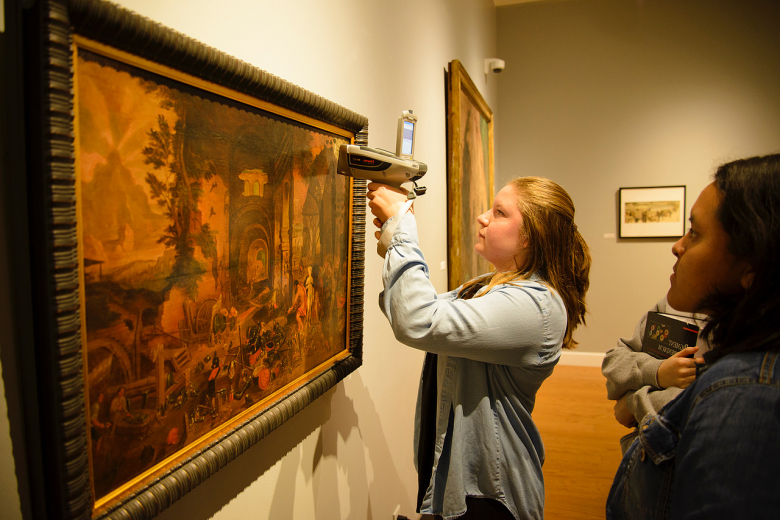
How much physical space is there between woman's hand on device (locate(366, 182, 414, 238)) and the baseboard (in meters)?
4.90

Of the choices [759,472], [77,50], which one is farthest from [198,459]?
[759,472]

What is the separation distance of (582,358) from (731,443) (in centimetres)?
531

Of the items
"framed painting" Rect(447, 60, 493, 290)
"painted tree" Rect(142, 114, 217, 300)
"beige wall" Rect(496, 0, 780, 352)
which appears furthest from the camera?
"beige wall" Rect(496, 0, 780, 352)

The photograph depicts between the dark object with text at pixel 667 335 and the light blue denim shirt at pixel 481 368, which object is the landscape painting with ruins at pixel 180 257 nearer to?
the light blue denim shirt at pixel 481 368

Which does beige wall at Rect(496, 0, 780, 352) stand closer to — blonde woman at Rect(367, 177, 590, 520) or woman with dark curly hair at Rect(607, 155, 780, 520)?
blonde woman at Rect(367, 177, 590, 520)

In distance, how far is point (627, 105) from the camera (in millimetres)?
5281

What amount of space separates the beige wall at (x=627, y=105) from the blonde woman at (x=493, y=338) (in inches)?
173

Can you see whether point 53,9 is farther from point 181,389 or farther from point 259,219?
point 181,389

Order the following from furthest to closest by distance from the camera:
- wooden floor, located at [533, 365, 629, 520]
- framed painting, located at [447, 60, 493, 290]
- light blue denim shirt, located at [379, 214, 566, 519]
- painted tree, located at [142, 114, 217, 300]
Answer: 1. wooden floor, located at [533, 365, 629, 520]
2. framed painting, located at [447, 60, 493, 290]
3. light blue denim shirt, located at [379, 214, 566, 519]
4. painted tree, located at [142, 114, 217, 300]

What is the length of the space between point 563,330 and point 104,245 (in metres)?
1.10

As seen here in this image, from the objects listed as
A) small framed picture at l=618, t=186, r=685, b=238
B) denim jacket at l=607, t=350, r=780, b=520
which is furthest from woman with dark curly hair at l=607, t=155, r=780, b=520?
small framed picture at l=618, t=186, r=685, b=238

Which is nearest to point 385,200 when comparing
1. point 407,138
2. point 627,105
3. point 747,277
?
point 407,138

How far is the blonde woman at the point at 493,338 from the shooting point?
3.72 feet

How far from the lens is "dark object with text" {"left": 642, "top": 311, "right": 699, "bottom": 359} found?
145 centimetres
